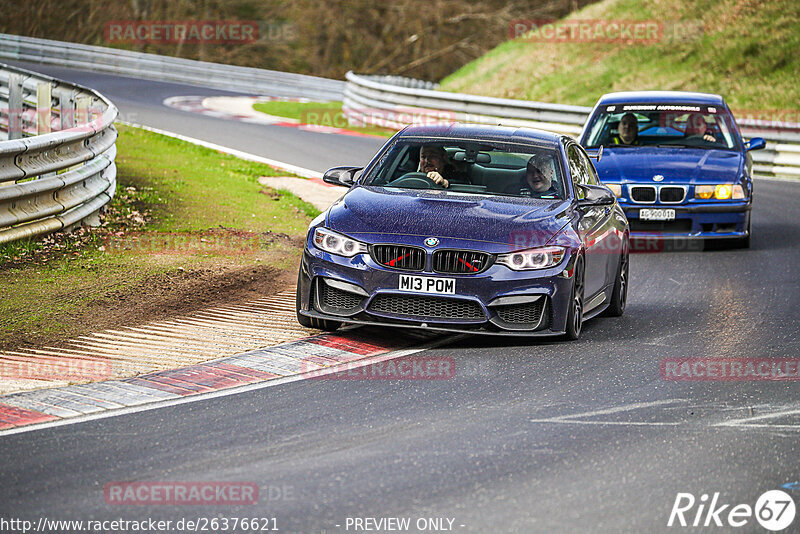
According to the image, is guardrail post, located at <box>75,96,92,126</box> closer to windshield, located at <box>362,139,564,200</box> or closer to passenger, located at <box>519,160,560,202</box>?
windshield, located at <box>362,139,564,200</box>

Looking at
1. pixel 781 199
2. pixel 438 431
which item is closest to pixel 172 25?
pixel 781 199

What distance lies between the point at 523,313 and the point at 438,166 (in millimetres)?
1720

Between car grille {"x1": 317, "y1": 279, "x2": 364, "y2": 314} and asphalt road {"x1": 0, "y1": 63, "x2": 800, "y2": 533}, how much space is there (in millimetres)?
628

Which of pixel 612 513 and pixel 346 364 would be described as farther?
pixel 346 364

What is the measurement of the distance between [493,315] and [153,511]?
3.86m

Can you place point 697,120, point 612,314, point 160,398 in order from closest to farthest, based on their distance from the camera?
point 160,398 → point 612,314 → point 697,120

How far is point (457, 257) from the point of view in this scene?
28.5 ft

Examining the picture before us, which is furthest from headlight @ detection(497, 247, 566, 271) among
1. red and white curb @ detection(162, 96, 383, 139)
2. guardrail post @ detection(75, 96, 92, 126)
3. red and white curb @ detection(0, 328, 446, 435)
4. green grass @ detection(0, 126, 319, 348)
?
red and white curb @ detection(162, 96, 383, 139)

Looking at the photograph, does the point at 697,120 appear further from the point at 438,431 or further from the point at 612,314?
the point at 438,431

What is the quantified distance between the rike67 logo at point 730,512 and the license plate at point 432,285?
10.5 feet

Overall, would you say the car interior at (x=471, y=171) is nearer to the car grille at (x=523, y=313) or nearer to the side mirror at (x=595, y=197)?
the side mirror at (x=595, y=197)

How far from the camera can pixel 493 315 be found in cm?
868

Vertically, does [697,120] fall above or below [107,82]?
above

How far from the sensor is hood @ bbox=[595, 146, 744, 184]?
14.3 m
